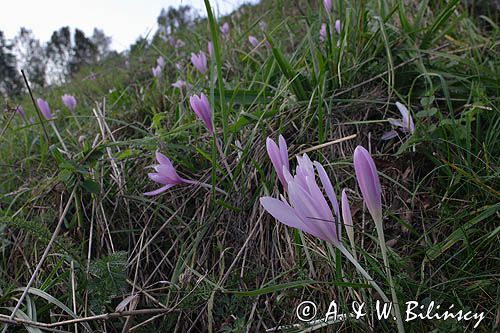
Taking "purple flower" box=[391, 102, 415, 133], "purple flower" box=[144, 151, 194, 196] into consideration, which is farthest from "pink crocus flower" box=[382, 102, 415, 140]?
"purple flower" box=[144, 151, 194, 196]

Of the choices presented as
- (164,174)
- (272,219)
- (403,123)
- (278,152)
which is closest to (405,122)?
(403,123)

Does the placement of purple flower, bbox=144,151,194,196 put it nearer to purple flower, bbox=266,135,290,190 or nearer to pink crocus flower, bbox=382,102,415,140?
purple flower, bbox=266,135,290,190

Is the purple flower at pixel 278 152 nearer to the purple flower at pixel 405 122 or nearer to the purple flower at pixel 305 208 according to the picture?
the purple flower at pixel 305 208

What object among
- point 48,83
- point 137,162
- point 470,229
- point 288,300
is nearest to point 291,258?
point 288,300

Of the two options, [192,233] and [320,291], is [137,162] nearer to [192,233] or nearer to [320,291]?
[192,233]

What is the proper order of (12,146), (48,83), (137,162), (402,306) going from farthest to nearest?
(48,83), (12,146), (137,162), (402,306)

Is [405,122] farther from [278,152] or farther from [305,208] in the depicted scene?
[305,208]
